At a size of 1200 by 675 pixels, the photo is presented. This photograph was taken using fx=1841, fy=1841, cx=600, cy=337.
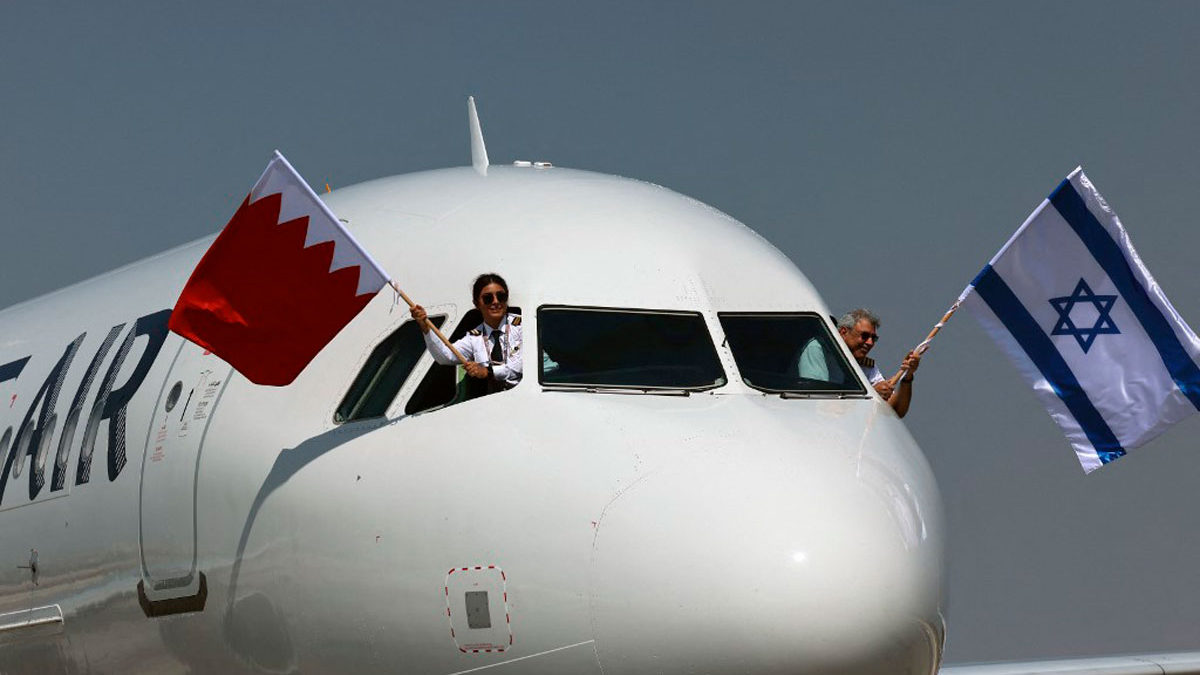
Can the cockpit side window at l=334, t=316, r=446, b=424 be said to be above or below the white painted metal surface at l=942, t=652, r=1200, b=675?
above

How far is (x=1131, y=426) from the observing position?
535 inches

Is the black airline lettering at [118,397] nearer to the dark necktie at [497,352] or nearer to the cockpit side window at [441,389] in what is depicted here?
the cockpit side window at [441,389]

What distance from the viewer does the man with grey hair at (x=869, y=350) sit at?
43.3 ft

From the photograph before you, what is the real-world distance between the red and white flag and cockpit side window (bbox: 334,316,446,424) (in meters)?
0.35

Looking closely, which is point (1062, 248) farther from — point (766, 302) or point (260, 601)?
point (260, 601)

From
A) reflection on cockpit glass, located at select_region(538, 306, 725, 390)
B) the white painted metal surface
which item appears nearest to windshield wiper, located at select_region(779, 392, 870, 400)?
reflection on cockpit glass, located at select_region(538, 306, 725, 390)

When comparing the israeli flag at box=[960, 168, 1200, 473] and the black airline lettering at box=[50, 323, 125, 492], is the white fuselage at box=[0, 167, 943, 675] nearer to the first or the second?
the black airline lettering at box=[50, 323, 125, 492]

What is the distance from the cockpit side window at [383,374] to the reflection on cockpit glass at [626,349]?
2.73 ft

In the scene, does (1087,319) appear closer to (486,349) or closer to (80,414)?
(486,349)

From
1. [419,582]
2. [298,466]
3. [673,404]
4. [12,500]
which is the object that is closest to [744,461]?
[673,404]

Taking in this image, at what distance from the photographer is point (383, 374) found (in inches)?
450

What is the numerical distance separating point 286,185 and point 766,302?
3.24 m

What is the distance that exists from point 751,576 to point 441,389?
2545 millimetres

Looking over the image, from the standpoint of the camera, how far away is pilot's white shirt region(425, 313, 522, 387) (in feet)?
35.9
